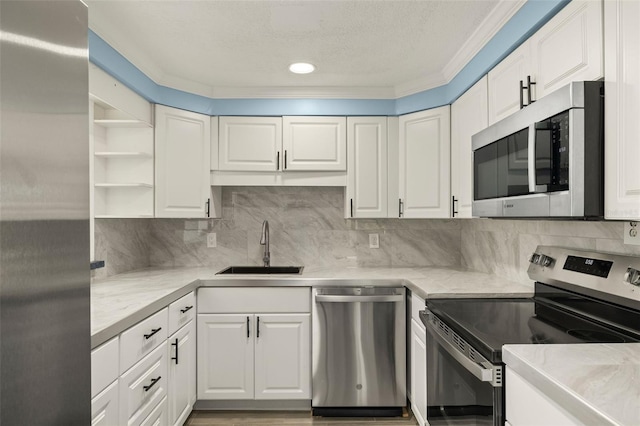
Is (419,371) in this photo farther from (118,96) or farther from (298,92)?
(118,96)

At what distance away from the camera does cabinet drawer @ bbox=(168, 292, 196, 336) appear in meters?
2.14

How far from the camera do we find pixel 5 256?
0.50 m

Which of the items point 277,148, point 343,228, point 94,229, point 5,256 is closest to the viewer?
point 5,256

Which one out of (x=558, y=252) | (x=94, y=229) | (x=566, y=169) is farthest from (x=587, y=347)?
(x=94, y=229)

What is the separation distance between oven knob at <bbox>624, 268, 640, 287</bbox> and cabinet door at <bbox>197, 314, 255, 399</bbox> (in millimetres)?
1958

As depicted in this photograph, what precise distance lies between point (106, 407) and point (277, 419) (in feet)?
4.58

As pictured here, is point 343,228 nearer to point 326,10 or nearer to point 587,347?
point 326,10

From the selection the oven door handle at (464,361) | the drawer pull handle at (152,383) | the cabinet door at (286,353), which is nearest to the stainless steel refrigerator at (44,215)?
the oven door handle at (464,361)

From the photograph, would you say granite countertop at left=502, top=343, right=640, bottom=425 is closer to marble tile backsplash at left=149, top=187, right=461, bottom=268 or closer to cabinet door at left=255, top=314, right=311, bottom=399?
cabinet door at left=255, top=314, right=311, bottom=399

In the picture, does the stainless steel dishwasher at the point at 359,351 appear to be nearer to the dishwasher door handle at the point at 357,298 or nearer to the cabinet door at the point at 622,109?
the dishwasher door handle at the point at 357,298

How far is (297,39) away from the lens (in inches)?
84.7

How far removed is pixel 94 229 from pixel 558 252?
2.54m

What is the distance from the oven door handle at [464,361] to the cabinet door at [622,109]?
2.01ft

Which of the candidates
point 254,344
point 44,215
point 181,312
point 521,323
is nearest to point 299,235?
point 254,344
